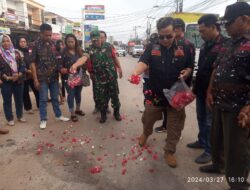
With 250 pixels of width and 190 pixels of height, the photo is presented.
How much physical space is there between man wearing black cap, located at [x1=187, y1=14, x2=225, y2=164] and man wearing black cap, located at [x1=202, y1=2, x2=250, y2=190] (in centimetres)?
50

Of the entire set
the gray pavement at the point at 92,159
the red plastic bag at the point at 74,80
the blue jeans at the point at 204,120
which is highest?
the red plastic bag at the point at 74,80

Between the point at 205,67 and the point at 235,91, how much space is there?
88 centimetres

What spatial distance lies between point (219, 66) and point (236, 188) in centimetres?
133

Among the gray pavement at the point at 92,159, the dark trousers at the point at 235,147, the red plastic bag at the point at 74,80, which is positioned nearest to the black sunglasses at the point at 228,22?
the dark trousers at the point at 235,147

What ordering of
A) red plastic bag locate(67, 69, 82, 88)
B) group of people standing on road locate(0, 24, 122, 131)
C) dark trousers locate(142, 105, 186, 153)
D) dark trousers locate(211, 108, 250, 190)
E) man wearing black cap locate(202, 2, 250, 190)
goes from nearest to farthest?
man wearing black cap locate(202, 2, 250, 190) → dark trousers locate(211, 108, 250, 190) → dark trousers locate(142, 105, 186, 153) → group of people standing on road locate(0, 24, 122, 131) → red plastic bag locate(67, 69, 82, 88)

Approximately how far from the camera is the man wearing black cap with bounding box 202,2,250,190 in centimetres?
227

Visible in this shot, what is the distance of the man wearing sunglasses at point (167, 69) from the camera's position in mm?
3023

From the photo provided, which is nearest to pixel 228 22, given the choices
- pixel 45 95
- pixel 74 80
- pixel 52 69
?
pixel 74 80

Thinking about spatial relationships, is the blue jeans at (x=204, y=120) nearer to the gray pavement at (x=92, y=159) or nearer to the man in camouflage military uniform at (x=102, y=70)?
the gray pavement at (x=92, y=159)

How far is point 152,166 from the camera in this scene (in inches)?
131

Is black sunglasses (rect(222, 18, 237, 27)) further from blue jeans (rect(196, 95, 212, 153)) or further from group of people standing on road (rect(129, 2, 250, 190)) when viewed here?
blue jeans (rect(196, 95, 212, 153))

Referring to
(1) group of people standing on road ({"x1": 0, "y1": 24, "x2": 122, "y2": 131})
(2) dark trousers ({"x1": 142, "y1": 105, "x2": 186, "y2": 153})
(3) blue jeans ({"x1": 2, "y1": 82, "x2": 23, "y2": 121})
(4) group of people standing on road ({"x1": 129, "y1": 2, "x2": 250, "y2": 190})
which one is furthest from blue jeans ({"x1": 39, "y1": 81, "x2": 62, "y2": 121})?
(2) dark trousers ({"x1": 142, "y1": 105, "x2": 186, "y2": 153})

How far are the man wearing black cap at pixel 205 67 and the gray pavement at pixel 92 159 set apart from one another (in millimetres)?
325

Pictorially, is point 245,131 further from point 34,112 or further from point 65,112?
point 34,112
